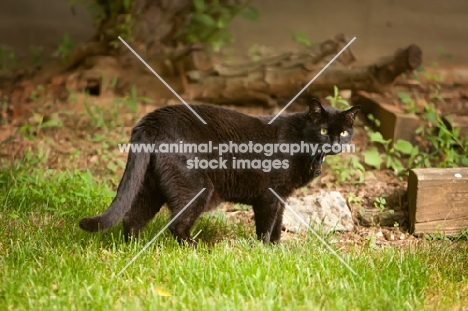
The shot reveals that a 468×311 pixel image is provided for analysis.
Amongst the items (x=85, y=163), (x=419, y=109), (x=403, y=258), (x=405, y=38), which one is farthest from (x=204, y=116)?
(x=405, y=38)

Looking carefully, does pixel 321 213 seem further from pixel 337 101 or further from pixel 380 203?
pixel 337 101

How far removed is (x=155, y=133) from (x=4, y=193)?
163 centimetres

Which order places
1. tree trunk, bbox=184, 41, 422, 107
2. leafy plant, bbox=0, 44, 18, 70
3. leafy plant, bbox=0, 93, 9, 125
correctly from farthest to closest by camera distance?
1. leafy plant, bbox=0, 44, 18, 70
2. leafy plant, bbox=0, 93, 9, 125
3. tree trunk, bbox=184, 41, 422, 107

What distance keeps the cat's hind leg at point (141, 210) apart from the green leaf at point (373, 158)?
218cm

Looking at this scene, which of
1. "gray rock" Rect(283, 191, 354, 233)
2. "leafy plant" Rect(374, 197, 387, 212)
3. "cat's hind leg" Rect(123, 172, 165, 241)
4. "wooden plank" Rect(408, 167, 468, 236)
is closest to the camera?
"cat's hind leg" Rect(123, 172, 165, 241)

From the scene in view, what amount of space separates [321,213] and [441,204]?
0.89 meters

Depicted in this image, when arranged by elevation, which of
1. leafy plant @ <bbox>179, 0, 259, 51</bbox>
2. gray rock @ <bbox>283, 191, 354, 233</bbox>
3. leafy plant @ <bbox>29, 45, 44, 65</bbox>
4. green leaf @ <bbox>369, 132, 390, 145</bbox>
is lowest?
gray rock @ <bbox>283, 191, 354, 233</bbox>

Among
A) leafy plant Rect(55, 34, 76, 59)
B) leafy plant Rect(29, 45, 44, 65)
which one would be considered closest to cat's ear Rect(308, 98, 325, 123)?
leafy plant Rect(55, 34, 76, 59)

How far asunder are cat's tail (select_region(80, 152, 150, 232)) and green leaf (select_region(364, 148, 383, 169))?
2368 millimetres

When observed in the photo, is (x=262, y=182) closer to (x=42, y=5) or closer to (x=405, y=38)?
(x=405, y=38)

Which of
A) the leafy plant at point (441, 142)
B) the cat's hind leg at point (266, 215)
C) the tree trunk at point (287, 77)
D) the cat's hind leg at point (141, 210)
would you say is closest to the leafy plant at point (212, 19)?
the tree trunk at point (287, 77)

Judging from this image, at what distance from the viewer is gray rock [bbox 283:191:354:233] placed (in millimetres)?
4566

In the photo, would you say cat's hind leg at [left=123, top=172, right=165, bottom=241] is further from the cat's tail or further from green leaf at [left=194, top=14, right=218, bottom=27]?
green leaf at [left=194, top=14, right=218, bottom=27]

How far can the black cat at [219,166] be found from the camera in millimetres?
3781
